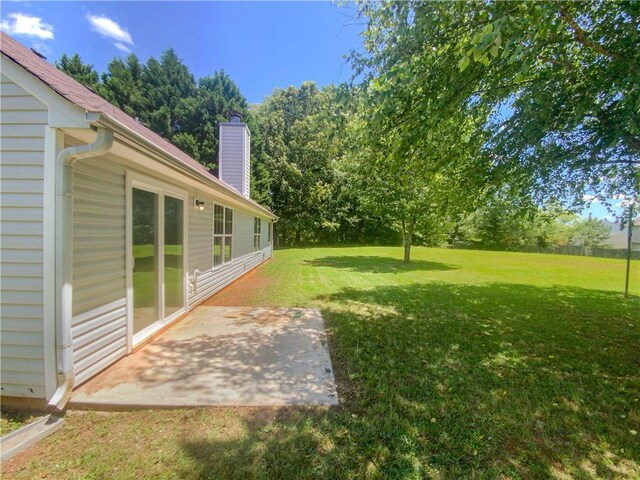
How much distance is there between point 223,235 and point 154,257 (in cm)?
367

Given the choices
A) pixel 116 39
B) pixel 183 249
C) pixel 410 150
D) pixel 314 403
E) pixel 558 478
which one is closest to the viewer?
pixel 558 478

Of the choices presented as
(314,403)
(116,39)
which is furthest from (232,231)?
(116,39)

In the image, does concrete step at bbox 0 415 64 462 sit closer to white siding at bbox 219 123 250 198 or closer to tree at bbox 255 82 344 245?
white siding at bbox 219 123 250 198

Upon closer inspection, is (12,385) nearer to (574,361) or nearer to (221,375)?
(221,375)

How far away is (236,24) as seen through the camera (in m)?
7.38

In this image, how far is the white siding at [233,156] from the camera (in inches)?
437

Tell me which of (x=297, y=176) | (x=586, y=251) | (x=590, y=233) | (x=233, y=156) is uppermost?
(x=297, y=176)

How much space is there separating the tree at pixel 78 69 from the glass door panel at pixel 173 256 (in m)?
19.7

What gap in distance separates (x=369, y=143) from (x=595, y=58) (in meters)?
3.41

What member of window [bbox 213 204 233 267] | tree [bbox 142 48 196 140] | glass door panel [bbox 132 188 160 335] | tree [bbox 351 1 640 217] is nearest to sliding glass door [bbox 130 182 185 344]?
glass door panel [bbox 132 188 160 335]

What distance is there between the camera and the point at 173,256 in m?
4.91

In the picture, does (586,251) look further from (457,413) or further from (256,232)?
(457,413)

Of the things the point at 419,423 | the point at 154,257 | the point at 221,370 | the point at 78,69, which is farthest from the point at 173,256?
the point at 78,69

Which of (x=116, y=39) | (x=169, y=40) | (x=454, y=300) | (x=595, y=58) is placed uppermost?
(x=169, y=40)
